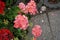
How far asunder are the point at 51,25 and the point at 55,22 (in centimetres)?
12

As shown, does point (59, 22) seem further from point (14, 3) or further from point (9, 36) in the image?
point (9, 36)

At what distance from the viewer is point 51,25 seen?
163 inches

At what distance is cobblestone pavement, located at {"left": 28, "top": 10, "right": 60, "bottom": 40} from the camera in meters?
3.84

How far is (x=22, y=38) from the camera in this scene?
3398 mm

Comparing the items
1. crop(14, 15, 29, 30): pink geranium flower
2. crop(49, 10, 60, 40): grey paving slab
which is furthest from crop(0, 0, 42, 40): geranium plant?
crop(49, 10, 60, 40): grey paving slab

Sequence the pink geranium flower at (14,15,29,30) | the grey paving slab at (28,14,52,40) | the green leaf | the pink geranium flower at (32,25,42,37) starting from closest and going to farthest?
the pink geranium flower at (14,15,29,30) → the pink geranium flower at (32,25,42,37) → the green leaf → the grey paving slab at (28,14,52,40)

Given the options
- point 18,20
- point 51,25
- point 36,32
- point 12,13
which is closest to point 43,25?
point 51,25

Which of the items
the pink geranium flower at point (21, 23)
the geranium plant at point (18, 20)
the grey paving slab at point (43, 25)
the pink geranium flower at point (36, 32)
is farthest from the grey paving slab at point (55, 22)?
the pink geranium flower at point (21, 23)

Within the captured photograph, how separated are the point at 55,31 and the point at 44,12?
2.22ft

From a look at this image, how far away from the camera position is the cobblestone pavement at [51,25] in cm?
384

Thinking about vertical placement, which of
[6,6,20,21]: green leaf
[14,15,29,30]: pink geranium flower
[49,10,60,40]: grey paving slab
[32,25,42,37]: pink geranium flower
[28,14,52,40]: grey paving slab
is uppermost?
[14,15,29,30]: pink geranium flower

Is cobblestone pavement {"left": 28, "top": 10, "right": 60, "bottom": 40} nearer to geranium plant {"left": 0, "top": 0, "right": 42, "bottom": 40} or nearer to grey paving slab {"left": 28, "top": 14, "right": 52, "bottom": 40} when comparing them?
grey paving slab {"left": 28, "top": 14, "right": 52, "bottom": 40}

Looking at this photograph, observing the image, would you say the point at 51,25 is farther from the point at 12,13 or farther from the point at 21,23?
the point at 21,23

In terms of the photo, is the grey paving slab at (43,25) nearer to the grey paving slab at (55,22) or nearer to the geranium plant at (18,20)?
the grey paving slab at (55,22)
